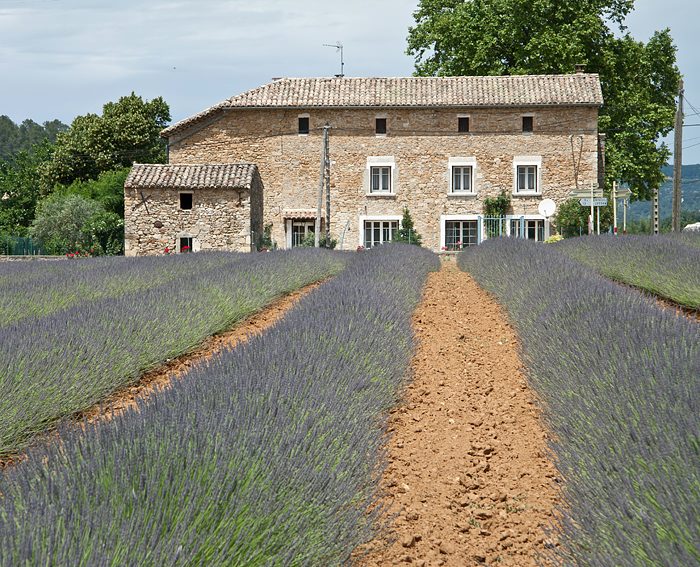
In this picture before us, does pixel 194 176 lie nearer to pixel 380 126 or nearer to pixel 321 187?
pixel 321 187

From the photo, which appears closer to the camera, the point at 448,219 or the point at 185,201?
the point at 185,201

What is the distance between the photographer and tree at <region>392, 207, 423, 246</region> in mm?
25017

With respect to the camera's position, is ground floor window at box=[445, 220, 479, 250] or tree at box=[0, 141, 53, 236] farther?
tree at box=[0, 141, 53, 236]

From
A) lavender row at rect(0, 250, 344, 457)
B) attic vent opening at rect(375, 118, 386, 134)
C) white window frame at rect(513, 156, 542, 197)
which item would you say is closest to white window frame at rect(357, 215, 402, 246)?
attic vent opening at rect(375, 118, 386, 134)

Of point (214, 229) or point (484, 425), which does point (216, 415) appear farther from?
point (214, 229)

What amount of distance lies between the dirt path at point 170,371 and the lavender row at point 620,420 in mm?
1513

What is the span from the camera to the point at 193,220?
24.2 metres

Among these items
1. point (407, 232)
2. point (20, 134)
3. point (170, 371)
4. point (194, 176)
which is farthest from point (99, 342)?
point (20, 134)

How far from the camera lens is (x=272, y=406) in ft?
9.52

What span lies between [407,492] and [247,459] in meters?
1.19

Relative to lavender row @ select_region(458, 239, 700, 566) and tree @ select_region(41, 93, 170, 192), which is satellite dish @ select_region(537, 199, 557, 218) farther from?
lavender row @ select_region(458, 239, 700, 566)

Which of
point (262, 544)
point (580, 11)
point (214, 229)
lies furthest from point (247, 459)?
point (580, 11)

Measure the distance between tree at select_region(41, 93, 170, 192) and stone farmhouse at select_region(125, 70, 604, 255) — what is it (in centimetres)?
859

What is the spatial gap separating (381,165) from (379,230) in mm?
1960
